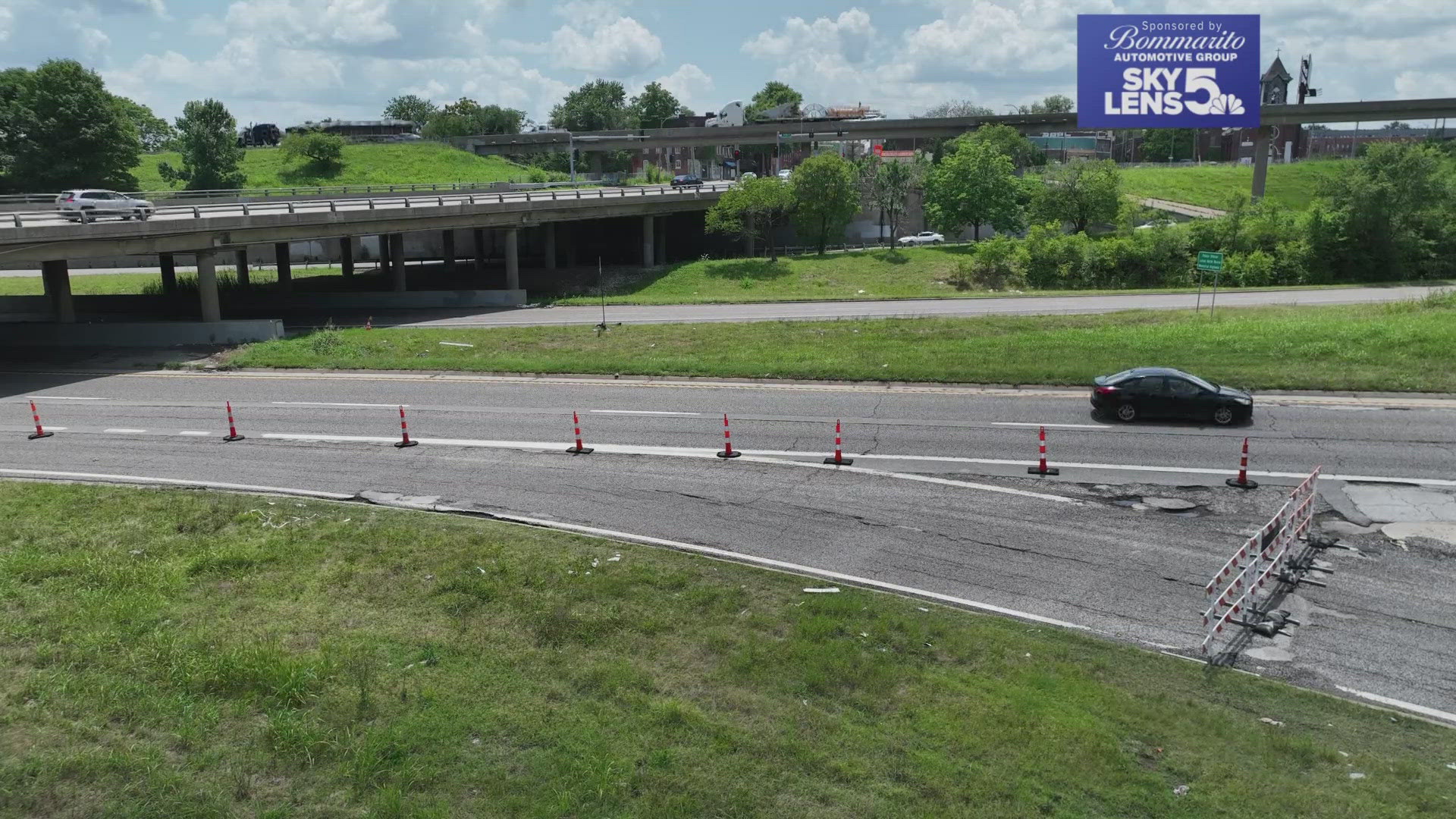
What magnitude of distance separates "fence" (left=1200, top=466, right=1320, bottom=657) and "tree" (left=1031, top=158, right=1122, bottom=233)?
183 ft

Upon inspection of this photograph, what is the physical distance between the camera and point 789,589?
14250 mm

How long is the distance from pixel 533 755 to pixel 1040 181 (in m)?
71.4

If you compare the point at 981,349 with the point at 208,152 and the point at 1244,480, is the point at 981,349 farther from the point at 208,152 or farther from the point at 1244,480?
the point at 208,152

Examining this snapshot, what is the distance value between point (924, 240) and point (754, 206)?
1989 centimetres

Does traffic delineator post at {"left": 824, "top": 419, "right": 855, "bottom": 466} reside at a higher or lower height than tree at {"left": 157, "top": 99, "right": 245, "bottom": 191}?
lower

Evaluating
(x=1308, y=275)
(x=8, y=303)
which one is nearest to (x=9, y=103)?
(x=8, y=303)

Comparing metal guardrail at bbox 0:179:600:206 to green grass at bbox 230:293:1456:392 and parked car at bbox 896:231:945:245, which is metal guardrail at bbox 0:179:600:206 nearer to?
green grass at bbox 230:293:1456:392

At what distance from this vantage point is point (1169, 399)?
23.4 meters

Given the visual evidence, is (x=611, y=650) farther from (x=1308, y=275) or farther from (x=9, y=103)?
(x=9, y=103)

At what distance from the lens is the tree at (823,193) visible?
70375 mm

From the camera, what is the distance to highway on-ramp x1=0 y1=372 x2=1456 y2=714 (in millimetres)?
14148

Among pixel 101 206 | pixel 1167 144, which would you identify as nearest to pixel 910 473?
pixel 101 206

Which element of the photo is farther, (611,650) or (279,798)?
(611,650)

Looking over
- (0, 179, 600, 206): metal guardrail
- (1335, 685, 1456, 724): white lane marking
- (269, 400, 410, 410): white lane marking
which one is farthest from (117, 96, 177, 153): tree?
(1335, 685, 1456, 724): white lane marking
